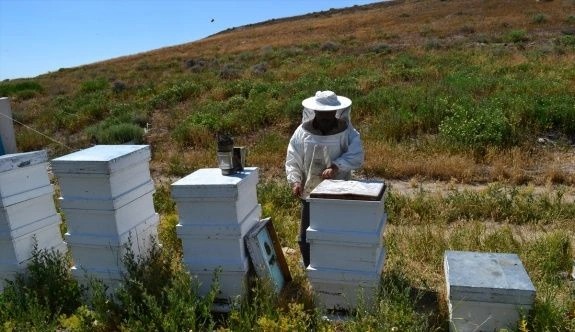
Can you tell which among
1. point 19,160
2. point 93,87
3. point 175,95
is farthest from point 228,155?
point 93,87

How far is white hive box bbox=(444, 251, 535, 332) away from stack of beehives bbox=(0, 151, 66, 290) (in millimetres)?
4029

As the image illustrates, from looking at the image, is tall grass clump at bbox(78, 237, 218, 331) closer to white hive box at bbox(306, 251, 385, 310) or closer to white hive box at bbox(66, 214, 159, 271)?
white hive box at bbox(66, 214, 159, 271)

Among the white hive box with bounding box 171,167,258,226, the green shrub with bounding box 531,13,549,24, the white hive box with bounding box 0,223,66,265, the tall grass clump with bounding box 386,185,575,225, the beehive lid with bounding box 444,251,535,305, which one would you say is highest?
the green shrub with bounding box 531,13,549,24

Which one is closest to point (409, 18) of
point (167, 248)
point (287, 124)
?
point (287, 124)

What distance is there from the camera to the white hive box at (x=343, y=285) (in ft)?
13.8

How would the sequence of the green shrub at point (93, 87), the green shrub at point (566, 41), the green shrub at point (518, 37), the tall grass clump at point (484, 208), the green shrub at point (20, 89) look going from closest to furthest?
the tall grass clump at point (484, 208), the green shrub at point (566, 41), the green shrub at point (93, 87), the green shrub at point (518, 37), the green shrub at point (20, 89)

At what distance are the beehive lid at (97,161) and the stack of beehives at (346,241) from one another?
175 centimetres

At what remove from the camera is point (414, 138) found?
10.7m

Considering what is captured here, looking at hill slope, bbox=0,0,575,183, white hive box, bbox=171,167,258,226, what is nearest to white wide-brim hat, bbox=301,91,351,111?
white hive box, bbox=171,167,258,226

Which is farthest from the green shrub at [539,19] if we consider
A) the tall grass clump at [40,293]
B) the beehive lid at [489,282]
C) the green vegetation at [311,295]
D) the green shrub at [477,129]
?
the tall grass clump at [40,293]

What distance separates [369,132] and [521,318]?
750 centimetres

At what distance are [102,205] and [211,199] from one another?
1027mm

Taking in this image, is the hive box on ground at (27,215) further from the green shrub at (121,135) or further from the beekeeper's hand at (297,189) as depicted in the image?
the green shrub at (121,135)

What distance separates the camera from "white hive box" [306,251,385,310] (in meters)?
4.22
